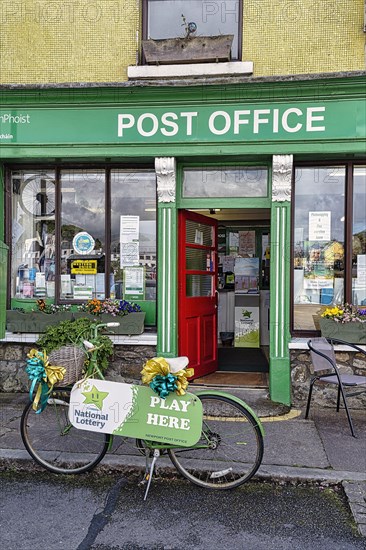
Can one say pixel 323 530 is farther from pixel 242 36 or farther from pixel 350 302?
pixel 242 36

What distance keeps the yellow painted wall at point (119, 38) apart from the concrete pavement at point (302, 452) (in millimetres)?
4235

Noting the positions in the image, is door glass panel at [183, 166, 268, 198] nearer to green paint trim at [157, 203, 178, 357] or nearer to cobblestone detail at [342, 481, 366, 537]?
green paint trim at [157, 203, 178, 357]

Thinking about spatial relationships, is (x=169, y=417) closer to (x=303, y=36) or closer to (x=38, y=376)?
(x=38, y=376)

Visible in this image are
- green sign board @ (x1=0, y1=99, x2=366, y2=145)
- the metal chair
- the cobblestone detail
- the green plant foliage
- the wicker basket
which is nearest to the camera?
the cobblestone detail

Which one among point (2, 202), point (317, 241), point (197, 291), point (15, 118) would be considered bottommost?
point (197, 291)

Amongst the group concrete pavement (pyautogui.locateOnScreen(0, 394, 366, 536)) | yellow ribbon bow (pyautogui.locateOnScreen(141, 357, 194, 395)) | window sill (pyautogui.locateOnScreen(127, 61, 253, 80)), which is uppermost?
window sill (pyautogui.locateOnScreen(127, 61, 253, 80))

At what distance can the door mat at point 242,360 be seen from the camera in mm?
7513

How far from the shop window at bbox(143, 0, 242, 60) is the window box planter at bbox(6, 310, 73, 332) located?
3.87m

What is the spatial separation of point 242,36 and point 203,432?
492cm

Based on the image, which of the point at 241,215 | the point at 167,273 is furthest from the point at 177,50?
the point at 241,215

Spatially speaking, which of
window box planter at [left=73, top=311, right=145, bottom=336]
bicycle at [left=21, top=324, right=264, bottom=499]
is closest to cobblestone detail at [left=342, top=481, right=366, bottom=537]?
bicycle at [left=21, top=324, right=264, bottom=499]

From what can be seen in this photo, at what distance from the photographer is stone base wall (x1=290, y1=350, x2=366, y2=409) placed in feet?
19.4

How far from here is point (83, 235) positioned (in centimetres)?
668

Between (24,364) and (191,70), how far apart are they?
14.5 ft
